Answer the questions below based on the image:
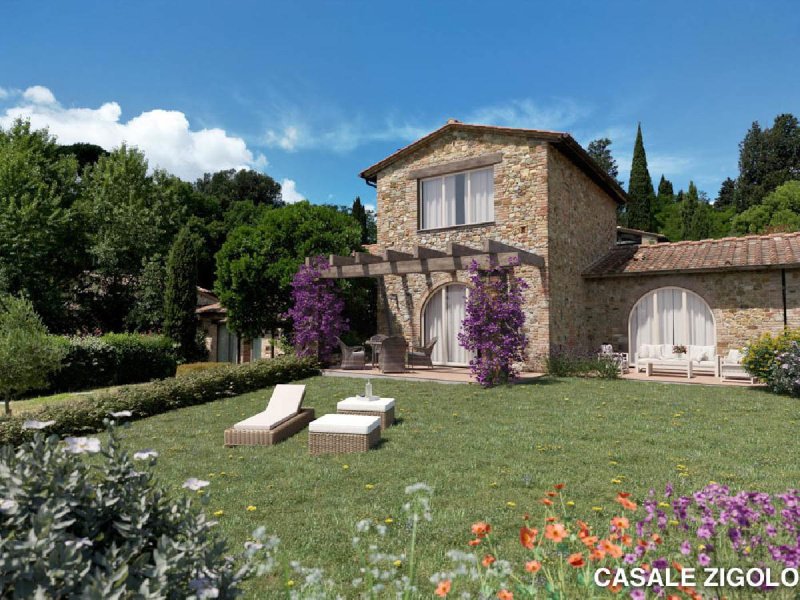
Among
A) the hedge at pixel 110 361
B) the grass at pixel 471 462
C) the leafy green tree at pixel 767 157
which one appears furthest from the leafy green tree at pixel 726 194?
the hedge at pixel 110 361

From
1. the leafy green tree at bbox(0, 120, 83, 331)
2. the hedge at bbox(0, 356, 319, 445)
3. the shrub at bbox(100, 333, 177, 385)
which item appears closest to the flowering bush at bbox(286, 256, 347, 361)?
the hedge at bbox(0, 356, 319, 445)

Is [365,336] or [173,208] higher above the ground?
[173,208]

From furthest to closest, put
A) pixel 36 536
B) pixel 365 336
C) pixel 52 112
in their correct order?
pixel 52 112 → pixel 365 336 → pixel 36 536

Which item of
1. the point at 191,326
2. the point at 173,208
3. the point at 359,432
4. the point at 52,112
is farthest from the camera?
the point at 173,208

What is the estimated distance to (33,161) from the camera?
23766mm

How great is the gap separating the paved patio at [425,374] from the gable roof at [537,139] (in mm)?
6652

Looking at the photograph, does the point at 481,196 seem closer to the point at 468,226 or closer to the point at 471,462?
the point at 468,226

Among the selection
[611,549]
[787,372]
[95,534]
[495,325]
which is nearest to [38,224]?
[495,325]

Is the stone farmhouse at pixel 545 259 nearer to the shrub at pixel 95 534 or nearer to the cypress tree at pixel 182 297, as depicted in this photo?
the cypress tree at pixel 182 297

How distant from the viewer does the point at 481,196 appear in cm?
1511

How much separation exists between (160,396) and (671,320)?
13842mm

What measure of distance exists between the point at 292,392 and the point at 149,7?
7.37 metres

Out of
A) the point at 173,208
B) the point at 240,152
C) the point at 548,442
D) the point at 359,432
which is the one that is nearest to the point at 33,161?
the point at 173,208

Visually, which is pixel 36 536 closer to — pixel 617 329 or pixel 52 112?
pixel 617 329
